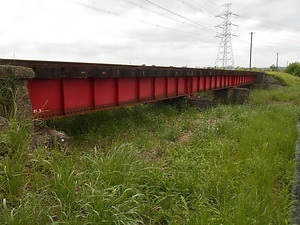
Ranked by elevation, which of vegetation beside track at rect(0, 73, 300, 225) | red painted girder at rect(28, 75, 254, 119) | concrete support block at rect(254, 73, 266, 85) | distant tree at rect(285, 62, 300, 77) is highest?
distant tree at rect(285, 62, 300, 77)

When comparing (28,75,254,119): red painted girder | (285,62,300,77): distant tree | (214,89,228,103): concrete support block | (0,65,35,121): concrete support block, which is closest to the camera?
(0,65,35,121): concrete support block

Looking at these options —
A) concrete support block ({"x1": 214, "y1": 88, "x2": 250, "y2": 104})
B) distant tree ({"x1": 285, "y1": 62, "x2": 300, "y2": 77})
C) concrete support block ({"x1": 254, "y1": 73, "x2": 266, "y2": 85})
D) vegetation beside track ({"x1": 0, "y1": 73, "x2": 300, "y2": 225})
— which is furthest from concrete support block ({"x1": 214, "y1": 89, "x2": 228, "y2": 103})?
distant tree ({"x1": 285, "y1": 62, "x2": 300, "y2": 77})

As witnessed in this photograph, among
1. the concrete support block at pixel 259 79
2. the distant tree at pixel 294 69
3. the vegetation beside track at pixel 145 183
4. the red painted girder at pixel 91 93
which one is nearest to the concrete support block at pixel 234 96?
the red painted girder at pixel 91 93

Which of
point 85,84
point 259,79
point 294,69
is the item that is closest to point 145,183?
point 85,84

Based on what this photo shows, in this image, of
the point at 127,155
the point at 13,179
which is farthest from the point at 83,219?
the point at 127,155

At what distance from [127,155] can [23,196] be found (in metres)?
1.83

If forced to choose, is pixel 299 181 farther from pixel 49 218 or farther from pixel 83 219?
pixel 49 218

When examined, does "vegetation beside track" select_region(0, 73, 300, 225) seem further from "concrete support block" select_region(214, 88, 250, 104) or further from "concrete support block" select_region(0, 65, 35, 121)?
"concrete support block" select_region(214, 88, 250, 104)

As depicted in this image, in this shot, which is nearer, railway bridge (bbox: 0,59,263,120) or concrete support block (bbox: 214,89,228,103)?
railway bridge (bbox: 0,59,263,120)

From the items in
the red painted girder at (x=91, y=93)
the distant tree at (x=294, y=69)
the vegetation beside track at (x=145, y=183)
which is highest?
the distant tree at (x=294, y=69)

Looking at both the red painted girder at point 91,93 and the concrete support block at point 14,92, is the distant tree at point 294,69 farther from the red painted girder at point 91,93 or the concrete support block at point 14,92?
the concrete support block at point 14,92

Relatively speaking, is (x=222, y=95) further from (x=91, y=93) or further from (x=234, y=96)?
(x=91, y=93)

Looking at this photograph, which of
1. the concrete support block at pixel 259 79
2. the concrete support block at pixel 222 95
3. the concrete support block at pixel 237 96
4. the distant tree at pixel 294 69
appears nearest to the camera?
the concrete support block at pixel 237 96

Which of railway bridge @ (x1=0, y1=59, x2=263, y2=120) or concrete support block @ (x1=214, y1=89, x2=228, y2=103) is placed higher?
railway bridge @ (x1=0, y1=59, x2=263, y2=120)
